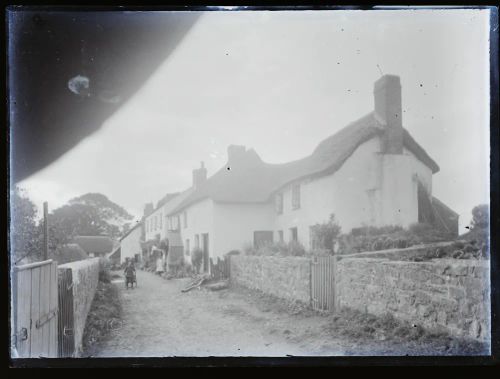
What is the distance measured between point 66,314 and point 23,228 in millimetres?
1002

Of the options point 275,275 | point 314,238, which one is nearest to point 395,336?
point 314,238

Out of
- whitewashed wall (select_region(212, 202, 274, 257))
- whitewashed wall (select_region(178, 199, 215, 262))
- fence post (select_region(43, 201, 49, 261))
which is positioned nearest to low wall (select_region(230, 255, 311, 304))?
whitewashed wall (select_region(212, 202, 274, 257))

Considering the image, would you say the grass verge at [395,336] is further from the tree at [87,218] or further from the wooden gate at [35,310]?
the wooden gate at [35,310]

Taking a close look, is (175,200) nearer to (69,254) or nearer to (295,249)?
(69,254)

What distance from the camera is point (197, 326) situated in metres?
4.80

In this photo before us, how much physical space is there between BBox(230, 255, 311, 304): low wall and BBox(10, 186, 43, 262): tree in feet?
7.37

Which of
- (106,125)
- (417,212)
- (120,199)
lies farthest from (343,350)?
(106,125)

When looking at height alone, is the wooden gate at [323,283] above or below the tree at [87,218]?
below

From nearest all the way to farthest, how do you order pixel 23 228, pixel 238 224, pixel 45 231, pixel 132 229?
pixel 23 228, pixel 45 231, pixel 132 229, pixel 238 224

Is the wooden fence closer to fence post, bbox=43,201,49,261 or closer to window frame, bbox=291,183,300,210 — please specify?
window frame, bbox=291,183,300,210

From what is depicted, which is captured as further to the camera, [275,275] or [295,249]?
[275,275]

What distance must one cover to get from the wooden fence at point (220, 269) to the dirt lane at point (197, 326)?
20 centimetres

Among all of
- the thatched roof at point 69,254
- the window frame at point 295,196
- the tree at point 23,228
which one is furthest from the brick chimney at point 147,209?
the window frame at point 295,196

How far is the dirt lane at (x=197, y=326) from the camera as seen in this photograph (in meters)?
4.63
